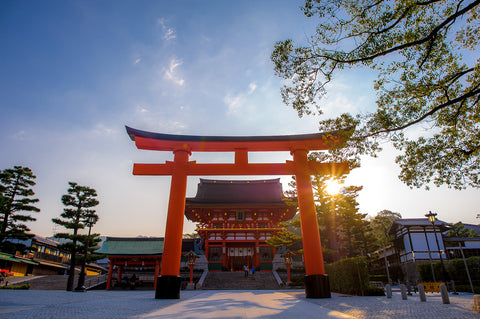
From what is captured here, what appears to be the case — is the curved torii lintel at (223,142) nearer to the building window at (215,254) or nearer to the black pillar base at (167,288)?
the black pillar base at (167,288)

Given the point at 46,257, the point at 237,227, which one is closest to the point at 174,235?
the point at 237,227

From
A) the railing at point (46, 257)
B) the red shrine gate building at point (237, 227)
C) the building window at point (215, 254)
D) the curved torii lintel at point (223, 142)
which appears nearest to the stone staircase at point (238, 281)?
the red shrine gate building at point (237, 227)

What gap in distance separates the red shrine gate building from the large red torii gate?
12.7 metres

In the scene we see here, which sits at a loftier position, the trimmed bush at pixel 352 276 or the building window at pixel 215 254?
the building window at pixel 215 254

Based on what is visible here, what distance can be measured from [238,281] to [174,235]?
1150 cm

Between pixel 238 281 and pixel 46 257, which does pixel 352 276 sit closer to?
pixel 238 281

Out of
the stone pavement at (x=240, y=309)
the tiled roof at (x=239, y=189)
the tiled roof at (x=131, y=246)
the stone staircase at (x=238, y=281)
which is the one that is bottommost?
the stone staircase at (x=238, y=281)

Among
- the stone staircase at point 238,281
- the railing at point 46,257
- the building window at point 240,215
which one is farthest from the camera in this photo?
the railing at point 46,257

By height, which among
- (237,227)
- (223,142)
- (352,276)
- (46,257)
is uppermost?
(223,142)

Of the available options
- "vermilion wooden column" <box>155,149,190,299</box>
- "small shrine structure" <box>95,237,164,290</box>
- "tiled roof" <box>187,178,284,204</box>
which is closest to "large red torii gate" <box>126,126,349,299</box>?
"vermilion wooden column" <box>155,149,190,299</box>

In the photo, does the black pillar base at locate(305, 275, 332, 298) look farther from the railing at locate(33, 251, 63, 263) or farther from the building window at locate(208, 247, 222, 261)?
the railing at locate(33, 251, 63, 263)

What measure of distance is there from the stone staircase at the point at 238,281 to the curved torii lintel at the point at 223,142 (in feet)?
37.7

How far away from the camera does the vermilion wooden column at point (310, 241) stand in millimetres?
8367

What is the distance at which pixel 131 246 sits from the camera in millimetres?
19062
